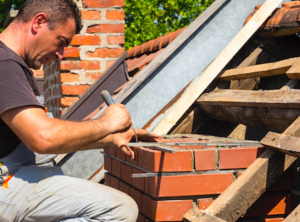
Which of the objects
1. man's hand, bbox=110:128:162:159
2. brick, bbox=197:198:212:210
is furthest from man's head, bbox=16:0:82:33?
brick, bbox=197:198:212:210

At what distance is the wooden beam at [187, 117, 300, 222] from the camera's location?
1.60 metres

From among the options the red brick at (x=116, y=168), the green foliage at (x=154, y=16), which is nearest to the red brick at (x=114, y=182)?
the red brick at (x=116, y=168)

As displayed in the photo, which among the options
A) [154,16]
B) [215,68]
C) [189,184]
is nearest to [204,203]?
[189,184]

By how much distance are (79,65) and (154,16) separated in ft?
44.4

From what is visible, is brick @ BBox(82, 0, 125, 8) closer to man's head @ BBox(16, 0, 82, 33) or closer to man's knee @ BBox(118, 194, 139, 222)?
man's head @ BBox(16, 0, 82, 33)

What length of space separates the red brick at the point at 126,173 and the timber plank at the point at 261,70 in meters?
1.02

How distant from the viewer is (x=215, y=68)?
8.19 ft

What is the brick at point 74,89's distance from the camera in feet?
11.7

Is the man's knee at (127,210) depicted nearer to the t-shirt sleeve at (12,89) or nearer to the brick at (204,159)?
the brick at (204,159)

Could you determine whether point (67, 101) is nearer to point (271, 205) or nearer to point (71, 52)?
point (71, 52)

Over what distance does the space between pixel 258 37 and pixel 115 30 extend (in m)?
1.60

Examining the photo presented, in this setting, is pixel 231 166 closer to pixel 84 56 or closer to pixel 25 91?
pixel 25 91

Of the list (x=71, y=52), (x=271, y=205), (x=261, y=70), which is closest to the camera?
(x=271, y=205)

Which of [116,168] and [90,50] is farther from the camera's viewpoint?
[90,50]
